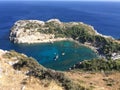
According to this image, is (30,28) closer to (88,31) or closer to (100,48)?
(88,31)

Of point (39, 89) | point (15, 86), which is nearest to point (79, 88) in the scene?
point (39, 89)

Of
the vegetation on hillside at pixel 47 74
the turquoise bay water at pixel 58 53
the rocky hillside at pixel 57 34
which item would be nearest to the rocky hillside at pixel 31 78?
the vegetation on hillside at pixel 47 74

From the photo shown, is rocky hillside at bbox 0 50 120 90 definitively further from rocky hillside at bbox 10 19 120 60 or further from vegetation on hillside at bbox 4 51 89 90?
rocky hillside at bbox 10 19 120 60

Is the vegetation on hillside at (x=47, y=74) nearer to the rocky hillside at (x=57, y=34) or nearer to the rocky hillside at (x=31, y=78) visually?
the rocky hillside at (x=31, y=78)

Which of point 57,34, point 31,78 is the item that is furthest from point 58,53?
point 31,78

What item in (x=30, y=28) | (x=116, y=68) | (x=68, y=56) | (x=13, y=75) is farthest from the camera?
(x=30, y=28)

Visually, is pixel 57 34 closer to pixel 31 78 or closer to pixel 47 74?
pixel 47 74

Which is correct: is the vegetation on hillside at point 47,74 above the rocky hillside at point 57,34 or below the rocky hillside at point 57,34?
above
